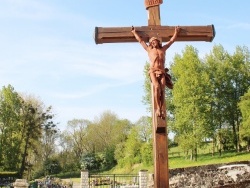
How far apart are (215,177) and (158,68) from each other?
940 centimetres

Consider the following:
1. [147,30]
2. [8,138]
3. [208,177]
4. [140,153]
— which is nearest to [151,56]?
[147,30]

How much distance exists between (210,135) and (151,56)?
34076 millimetres

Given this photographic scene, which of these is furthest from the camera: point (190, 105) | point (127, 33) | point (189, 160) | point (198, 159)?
point (198, 159)

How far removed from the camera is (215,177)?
14.1m

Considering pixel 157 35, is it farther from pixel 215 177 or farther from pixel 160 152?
pixel 215 177

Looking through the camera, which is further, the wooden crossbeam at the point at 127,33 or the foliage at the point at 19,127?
the foliage at the point at 19,127

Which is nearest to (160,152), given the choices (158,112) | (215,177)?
(158,112)

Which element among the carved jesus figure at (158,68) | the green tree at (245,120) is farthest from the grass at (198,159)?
the carved jesus figure at (158,68)

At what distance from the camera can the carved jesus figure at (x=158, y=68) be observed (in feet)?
18.7

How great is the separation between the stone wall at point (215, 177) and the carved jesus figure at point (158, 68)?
8.95 meters

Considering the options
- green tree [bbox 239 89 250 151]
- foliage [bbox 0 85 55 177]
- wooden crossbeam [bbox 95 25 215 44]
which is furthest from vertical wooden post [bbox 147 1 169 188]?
foliage [bbox 0 85 55 177]

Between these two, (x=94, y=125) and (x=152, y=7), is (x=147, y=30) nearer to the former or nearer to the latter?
(x=152, y=7)

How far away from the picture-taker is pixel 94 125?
59.5m

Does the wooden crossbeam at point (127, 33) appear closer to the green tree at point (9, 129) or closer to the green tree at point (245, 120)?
the green tree at point (245, 120)
